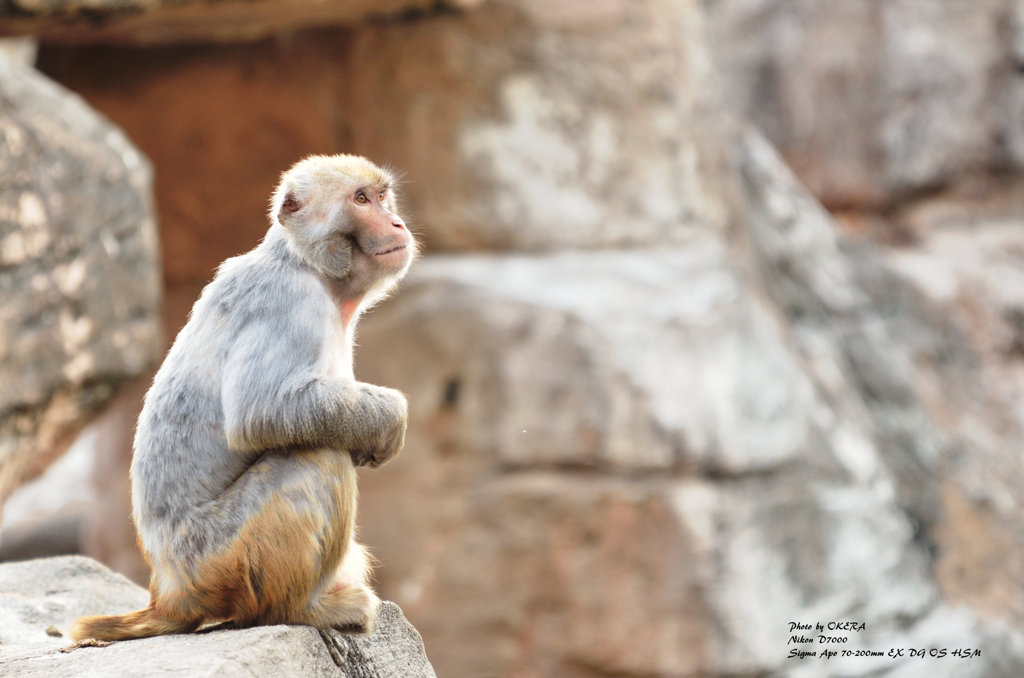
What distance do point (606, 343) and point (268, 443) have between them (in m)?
4.44

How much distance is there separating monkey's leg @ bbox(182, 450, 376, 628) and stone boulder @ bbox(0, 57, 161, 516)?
8.64 feet

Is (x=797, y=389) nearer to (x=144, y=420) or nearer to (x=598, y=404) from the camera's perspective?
(x=598, y=404)

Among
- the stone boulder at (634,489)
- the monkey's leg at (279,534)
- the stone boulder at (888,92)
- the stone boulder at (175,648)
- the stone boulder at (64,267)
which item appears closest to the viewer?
the stone boulder at (175,648)

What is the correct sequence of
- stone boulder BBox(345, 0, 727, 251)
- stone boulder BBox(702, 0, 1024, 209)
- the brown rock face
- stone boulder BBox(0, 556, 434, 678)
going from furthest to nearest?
stone boulder BBox(702, 0, 1024, 209), stone boulder BBox(345, 0, 727, 251), the brown rock face, stone boulder BBox(0, 556, 434, 678)

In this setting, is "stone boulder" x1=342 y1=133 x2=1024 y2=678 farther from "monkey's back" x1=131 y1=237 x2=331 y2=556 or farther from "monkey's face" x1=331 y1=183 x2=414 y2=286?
"monkey's back" x1=131 y1=237 x2=331 y2=556

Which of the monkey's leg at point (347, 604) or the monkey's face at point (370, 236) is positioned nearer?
the monkey's leg at point (347, 604)

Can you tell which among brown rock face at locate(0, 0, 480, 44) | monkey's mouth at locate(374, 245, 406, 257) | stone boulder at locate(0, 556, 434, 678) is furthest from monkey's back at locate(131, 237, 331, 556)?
brown rock face at locate(0, 0, 480, 44)

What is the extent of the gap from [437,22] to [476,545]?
3396 mm

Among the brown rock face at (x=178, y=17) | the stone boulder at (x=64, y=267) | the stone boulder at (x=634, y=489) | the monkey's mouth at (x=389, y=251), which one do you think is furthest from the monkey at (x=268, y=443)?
the stone boulder at (x=634, y=489)

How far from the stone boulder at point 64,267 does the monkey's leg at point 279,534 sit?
2632 millimetres

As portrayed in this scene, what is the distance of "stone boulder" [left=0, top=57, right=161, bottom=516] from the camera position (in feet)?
19.5

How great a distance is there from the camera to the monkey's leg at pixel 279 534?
3.61 metres

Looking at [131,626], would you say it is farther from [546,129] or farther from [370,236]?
[546,129]

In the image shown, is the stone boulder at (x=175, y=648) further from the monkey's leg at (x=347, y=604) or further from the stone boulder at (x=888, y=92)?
the stone boulder at (x=888, y=92)
